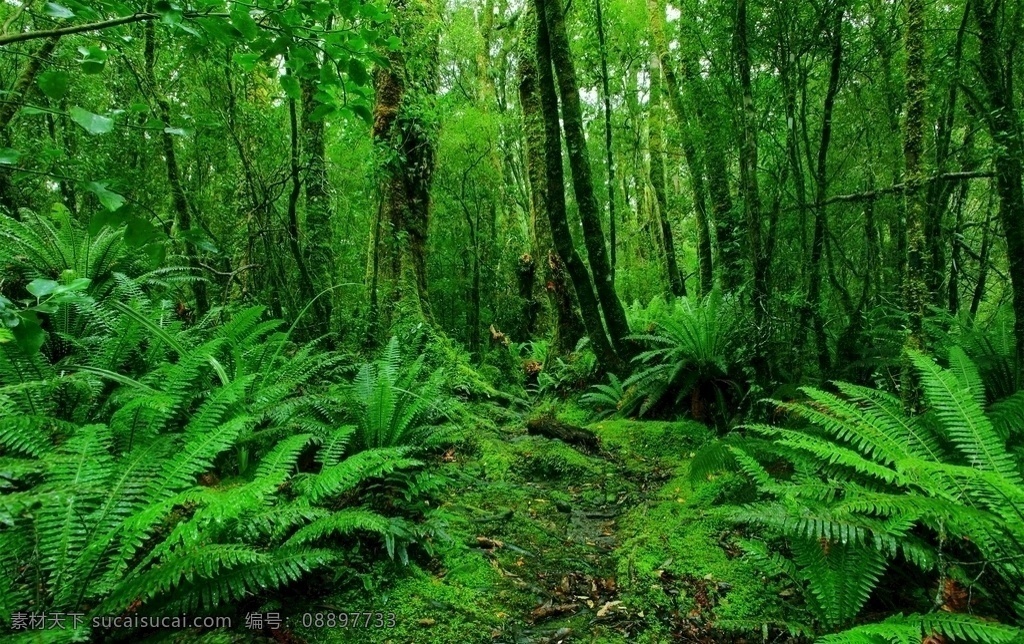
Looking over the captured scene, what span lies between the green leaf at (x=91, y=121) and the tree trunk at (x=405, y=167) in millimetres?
4957

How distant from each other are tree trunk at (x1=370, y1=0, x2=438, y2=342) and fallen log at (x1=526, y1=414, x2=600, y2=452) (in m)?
2.26

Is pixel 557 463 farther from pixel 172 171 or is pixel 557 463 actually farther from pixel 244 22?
pixel 172 171

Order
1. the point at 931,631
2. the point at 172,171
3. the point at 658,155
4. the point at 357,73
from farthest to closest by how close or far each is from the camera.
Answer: the point at 658,155
the point at 172,171
the point at 931,631
the point at 357,73

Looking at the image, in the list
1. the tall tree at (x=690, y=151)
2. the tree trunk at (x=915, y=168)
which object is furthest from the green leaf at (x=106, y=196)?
the tall tree at (x=690, y=151)

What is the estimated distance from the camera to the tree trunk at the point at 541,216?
7.50 meters

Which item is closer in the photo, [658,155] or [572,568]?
[572,568]

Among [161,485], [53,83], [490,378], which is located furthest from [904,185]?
[490,378]

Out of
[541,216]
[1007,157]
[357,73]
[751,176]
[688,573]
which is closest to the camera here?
[357,73]

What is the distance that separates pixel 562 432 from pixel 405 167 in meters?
4.40

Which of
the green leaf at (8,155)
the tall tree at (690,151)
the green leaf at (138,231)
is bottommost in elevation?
the green leaf at (138,231)

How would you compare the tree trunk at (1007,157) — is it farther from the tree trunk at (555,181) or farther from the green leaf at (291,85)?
the green leaf at (291,85)

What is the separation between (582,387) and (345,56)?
5219mm

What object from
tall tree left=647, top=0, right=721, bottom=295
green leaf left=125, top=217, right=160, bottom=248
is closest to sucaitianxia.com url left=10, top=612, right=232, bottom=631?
green leaf left=125, top=217, right=160, bottom=248

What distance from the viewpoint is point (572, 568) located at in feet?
9.37
